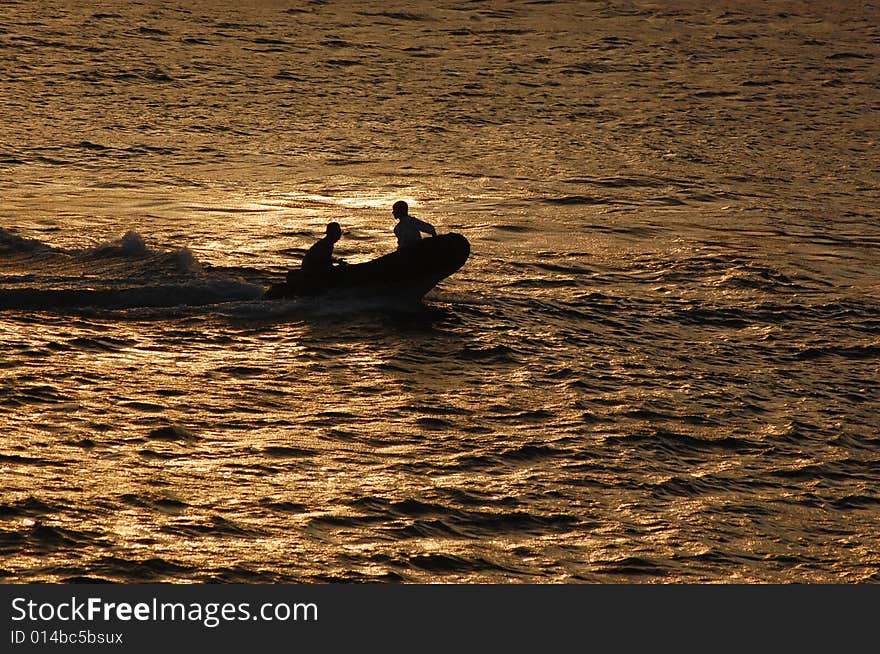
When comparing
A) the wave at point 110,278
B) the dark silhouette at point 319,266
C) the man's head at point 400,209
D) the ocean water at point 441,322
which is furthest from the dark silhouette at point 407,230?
the wave at point 110,278

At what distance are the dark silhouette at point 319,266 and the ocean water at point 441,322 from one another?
1.19 feet

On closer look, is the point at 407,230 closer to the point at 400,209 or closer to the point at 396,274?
the point at 400,209

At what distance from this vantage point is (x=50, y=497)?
1461cm

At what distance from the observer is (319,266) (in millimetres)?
21484

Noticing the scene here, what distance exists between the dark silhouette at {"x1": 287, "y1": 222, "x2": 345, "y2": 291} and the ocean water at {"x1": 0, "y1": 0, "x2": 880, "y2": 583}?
0.36 meters

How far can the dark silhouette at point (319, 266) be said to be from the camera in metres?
21.2

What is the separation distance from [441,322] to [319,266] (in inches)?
76.2

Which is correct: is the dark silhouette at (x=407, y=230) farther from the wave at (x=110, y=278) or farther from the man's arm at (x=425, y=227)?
the wave at (x=110, y=278)

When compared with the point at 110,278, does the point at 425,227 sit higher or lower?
higher

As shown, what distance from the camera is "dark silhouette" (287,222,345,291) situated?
21219 millimetres

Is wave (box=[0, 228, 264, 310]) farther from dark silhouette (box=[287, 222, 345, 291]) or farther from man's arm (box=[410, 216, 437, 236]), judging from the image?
man's arm (box=[410, 216, 437, 236])

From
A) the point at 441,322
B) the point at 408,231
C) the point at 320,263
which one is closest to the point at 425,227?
the point at 408,231

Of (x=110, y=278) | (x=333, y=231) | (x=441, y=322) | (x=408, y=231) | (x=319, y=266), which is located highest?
(x=333, y=231)

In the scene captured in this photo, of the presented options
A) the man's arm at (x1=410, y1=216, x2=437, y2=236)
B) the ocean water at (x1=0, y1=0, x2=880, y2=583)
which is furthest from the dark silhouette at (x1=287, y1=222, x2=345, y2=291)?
the man's arm at (x1=410, y1=216, x2=437, y2=236)
